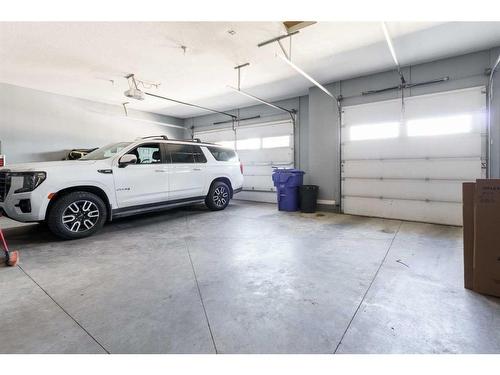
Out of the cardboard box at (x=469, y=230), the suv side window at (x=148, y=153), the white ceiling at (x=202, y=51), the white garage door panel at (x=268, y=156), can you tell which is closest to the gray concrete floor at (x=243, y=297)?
the cardboard box at (x=469, y=230)

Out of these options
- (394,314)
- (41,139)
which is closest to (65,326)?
(394,314)

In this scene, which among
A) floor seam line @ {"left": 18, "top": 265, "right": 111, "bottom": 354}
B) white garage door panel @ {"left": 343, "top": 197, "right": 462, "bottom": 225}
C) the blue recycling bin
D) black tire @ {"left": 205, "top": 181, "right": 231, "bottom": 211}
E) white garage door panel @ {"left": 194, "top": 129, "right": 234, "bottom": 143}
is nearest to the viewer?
Result: floor seam line @ {"left": 18, "top": 265, "right": 111, "bottom": 354}

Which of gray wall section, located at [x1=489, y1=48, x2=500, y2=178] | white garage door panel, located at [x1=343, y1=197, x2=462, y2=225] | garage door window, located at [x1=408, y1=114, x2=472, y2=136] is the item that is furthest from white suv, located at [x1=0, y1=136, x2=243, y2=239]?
gray wall section, located at [x1=489, y1=48, x2=500, y2=178]

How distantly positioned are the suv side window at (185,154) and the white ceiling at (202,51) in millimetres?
1565

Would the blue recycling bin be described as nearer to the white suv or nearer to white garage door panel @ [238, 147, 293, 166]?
white garage door panel @ [238, 147, 293, 166]

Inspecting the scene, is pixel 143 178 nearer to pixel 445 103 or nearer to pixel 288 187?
pixel 288 187

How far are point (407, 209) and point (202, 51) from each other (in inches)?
199

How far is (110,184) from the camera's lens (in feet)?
13.0

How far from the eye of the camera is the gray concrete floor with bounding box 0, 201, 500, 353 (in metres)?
1.45

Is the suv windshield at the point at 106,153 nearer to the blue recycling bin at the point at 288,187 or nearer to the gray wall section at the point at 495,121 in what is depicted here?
the blue recycling bin at the point at 288,187

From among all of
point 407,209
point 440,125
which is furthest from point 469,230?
point 440,125
